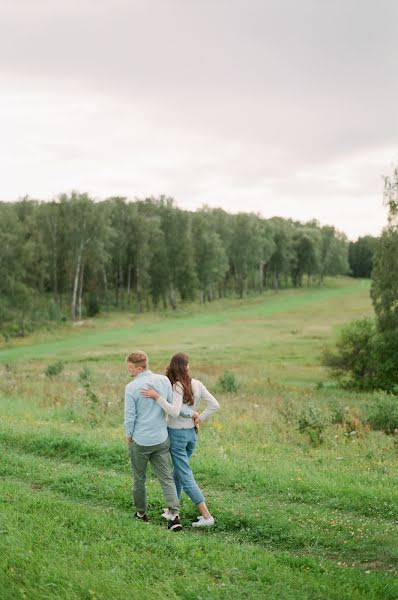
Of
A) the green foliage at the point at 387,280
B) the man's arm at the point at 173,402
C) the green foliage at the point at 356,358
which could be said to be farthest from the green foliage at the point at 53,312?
the man's arm at the point at 173,402

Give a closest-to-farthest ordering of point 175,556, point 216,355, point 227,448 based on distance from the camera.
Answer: point 175,556, point 227,448, point 216,355

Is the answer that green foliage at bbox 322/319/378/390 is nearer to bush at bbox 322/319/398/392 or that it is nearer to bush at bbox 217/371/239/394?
bush at bbox 322/319/398/392

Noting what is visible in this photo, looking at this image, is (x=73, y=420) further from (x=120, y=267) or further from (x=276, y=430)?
(x=120, y=267)

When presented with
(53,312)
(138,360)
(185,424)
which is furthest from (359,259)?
(138,360)

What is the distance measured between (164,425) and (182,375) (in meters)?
0.76

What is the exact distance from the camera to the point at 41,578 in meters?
6.41

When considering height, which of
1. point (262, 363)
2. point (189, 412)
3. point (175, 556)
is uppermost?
point (189, 412)

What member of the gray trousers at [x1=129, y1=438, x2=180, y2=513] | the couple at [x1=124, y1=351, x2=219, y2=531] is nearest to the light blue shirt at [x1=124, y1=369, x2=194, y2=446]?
the couple at [x1=124, y1=351, x2=219, y2=531]

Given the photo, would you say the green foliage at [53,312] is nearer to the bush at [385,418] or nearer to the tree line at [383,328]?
the tree line at [383,328]

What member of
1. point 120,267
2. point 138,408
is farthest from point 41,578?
point 120,267

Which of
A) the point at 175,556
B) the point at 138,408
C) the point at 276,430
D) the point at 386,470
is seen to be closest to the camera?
the point at 175,556

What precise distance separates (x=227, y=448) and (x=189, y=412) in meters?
4.90

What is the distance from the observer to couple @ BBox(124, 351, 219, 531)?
8.41m

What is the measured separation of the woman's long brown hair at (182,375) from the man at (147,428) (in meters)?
0.15
